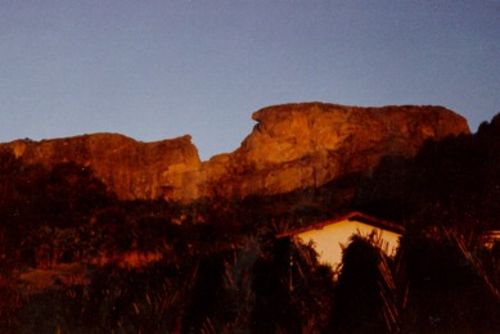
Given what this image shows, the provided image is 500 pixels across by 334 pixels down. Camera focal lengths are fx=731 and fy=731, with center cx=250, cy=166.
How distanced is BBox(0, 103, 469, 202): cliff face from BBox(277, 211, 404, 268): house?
104 ft

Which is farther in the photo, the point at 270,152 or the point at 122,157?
the point at 270,152

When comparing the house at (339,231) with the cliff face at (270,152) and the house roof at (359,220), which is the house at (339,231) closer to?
the house roof at (359,220)

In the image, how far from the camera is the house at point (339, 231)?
2023 centimetres

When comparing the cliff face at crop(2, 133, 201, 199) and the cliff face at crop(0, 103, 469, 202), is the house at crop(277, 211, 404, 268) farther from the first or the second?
the cliff face at crop(2, 133, 201, 199)

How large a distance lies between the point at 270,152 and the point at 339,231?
38972 millimetres

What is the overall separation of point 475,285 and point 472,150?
28.6 meters

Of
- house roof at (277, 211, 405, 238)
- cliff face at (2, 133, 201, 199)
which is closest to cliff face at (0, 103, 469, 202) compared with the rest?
cliff face at (2, 133, 201, 199)

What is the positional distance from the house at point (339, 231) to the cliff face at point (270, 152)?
31.8m

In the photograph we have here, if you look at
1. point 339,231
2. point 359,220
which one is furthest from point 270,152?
point 339,231

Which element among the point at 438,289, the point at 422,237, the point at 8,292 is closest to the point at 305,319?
the point at 438,289

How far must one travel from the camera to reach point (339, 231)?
20.9m

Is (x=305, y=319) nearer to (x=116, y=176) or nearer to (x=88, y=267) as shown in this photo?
(x=88, y=267)

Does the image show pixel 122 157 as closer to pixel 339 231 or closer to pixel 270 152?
pixel 270 152

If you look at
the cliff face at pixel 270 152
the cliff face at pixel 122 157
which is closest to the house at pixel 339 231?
the cliff face at pixel 270 152
